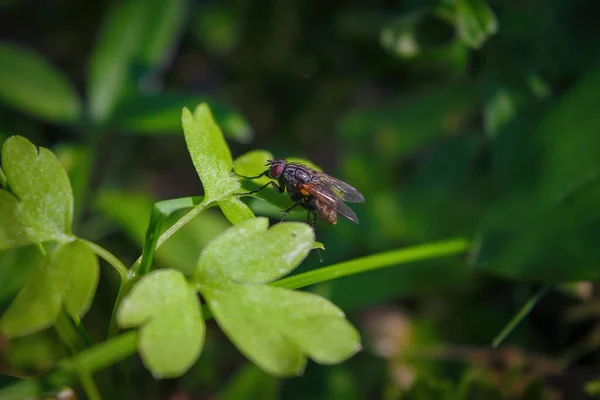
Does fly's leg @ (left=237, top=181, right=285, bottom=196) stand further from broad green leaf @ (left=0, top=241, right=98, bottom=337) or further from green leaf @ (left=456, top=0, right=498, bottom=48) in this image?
green leaf @ (left=456, top=0, right=498, bottom=48)

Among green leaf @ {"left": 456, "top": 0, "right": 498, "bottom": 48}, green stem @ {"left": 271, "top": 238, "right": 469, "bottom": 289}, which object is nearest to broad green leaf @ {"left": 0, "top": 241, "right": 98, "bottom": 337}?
green stem @ {"left": 271, "top": 238, "right": 469, "bottom": 289}

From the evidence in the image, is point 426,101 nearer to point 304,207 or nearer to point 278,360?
point 304,207

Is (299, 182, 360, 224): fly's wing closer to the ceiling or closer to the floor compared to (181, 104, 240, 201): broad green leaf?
closer to the floor

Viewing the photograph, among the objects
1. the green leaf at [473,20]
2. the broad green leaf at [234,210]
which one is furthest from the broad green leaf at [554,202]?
the broad green leaf at [234,210]

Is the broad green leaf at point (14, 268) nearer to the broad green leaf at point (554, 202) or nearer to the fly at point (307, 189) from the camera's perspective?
the fly at point (307, 189)

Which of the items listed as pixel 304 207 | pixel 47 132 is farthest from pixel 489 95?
pixel 47 132

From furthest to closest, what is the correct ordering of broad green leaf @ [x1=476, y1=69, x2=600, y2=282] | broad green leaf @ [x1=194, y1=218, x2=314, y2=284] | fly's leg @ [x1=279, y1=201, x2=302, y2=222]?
broad green leaf @ [x1=476, y1=69, x2=600, y2=282] < fly's leg @ [x1=279, y1=201, x2=302, y2=222] < broad green leaf @ [x1=194, y1=218, x2=314, y2=284]

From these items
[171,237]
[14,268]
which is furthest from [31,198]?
[171,237]

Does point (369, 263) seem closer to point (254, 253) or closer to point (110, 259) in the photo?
point (254, 253)
